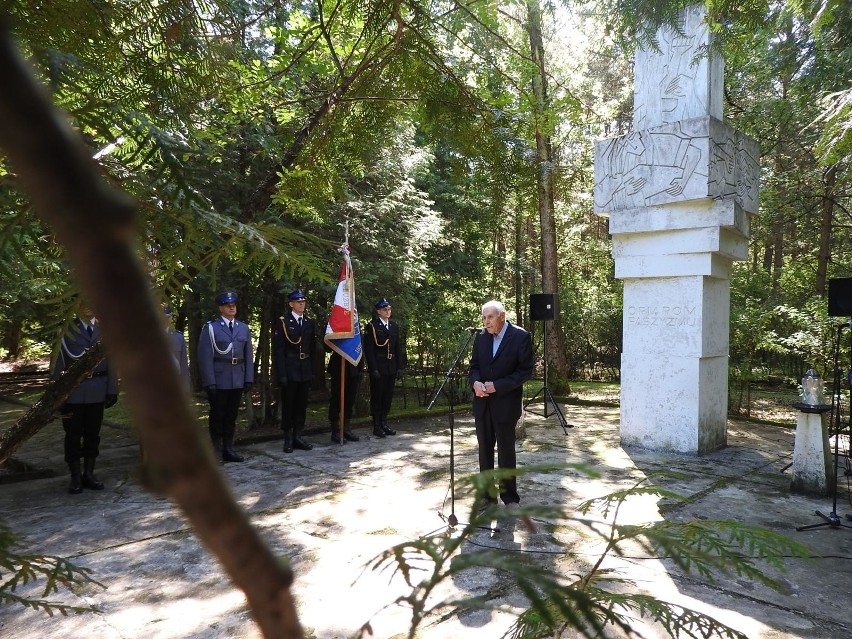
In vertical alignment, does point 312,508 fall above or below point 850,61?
below

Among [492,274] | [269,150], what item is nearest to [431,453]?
[269,150]

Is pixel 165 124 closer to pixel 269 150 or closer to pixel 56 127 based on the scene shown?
pixel 269 150

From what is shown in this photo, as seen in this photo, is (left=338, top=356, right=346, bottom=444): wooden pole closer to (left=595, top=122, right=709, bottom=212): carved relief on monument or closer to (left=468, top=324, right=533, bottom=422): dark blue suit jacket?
(left=468, top=324, right=533, bottom=422): dark blue suit jacket

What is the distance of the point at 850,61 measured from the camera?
827 cm

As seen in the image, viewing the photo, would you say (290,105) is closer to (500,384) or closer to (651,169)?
(500,384)

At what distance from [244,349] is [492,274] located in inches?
469

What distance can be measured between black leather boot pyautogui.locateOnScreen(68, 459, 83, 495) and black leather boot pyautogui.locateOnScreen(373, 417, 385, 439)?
3691mm

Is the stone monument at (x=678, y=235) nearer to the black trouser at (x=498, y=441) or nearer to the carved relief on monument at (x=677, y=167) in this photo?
the carved relief on monument at (x=677, y=167)

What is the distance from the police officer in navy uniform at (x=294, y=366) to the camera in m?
7.62

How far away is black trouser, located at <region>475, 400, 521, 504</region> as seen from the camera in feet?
16.8

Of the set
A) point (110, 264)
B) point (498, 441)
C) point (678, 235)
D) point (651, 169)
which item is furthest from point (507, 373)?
point (110, 264)

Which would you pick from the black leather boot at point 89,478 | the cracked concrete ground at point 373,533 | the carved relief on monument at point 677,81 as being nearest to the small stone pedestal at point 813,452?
the cracked concrete ground at point 373,533

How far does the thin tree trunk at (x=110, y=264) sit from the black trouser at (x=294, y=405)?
753cm

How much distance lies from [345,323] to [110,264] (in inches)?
308
